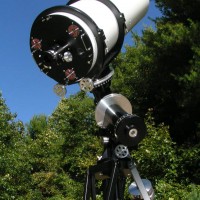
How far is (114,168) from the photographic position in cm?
277

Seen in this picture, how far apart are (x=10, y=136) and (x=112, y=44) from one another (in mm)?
10922

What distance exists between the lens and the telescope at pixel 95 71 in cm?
277

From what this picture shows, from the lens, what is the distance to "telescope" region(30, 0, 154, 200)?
277 centimetres

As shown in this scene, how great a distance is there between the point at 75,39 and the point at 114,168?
2.90ft

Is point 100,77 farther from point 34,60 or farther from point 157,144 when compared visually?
point 157,144

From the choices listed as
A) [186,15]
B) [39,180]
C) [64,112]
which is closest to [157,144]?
[186,15]

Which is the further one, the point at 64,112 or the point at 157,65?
the point at 64,112

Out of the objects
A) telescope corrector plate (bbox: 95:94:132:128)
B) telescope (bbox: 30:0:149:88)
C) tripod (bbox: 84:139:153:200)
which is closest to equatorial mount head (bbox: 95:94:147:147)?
telescope corrector plate (bbox: 95:94:132:128)

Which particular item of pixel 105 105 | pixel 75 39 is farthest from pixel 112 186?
pixel 75 39

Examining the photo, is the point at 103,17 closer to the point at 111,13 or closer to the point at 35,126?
the point at 111,13

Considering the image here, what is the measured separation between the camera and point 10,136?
1353 cm

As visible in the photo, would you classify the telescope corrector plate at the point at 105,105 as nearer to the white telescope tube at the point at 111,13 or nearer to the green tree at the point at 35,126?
the white telescope tube at the point at 111,13

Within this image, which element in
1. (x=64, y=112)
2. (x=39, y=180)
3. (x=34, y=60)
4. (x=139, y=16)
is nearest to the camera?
(x=34, y=60)

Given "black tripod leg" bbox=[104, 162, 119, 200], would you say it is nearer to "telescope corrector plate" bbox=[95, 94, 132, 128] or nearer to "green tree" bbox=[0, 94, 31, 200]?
"telescope corrector plate" bbox=[95, 94, 132, 128]
